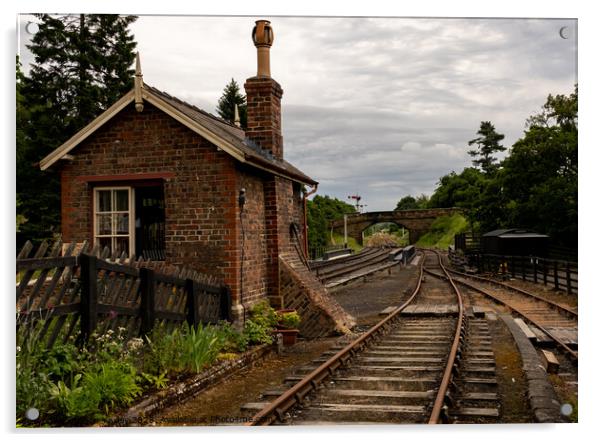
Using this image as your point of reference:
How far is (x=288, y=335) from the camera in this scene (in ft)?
33.4

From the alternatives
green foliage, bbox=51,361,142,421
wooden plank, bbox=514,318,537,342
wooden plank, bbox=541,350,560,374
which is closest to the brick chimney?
wooden plank, bbox=514,318,537,342

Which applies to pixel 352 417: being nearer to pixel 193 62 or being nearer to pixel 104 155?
pixel 193 62

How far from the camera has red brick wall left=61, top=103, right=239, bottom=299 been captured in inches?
Answer: 369

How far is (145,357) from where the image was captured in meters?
6.98

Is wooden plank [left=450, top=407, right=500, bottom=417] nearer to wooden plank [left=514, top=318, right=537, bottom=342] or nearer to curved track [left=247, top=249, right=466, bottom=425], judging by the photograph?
curved track [left=247, top=249, right=466, bottom=425]

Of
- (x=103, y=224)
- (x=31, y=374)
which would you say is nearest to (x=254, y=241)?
(x=103, y=224)

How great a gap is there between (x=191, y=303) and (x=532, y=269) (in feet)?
49.8

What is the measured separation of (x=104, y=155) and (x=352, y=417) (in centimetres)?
623

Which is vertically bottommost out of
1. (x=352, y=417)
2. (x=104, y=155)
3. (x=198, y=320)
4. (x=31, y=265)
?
(x=352, y=417)

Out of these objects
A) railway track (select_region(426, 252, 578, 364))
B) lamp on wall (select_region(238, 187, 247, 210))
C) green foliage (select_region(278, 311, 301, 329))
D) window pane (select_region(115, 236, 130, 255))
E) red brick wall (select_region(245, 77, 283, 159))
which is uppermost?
red brick wall (select_region(245, 77, 283, 159))

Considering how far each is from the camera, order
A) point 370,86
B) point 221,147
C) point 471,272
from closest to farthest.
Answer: point 370,86, point 221,147, point 471,272

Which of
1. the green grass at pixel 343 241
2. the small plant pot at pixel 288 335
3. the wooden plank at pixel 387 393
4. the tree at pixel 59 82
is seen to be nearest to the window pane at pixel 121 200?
the tree at pixel 59 82

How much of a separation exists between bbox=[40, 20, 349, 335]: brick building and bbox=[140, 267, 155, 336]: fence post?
198 cm
